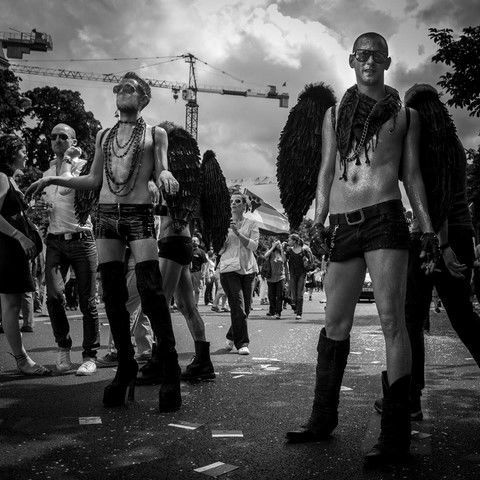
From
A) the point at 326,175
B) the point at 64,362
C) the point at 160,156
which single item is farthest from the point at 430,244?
the point at 64,362

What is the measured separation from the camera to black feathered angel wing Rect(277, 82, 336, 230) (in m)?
3.86

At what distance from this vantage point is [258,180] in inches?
6545

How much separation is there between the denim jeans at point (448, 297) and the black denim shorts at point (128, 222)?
5.65 feet

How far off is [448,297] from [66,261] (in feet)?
11.7

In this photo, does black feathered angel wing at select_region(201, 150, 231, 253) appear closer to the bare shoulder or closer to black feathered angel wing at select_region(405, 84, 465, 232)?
the bare shoulder

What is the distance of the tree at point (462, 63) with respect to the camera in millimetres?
17438

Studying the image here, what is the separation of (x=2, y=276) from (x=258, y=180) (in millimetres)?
161564

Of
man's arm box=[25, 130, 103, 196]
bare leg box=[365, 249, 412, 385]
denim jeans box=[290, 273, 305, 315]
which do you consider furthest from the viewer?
denim jeans box=[290, 273, 305, 315]

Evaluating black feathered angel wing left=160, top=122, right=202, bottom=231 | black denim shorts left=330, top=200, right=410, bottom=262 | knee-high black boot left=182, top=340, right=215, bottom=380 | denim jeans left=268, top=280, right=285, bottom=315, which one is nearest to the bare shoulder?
black feathered angel wing left=160, top=122, right=202, bottom=231

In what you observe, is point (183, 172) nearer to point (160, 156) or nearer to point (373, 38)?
point (160, 156)

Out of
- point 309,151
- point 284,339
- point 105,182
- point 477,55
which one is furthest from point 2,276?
point 477,55

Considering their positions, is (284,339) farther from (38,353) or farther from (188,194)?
(188,194)

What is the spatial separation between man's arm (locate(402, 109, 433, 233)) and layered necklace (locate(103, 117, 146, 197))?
5.99ft

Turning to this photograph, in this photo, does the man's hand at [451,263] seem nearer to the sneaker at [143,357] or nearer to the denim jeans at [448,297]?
the denim jeans at [448,297]
